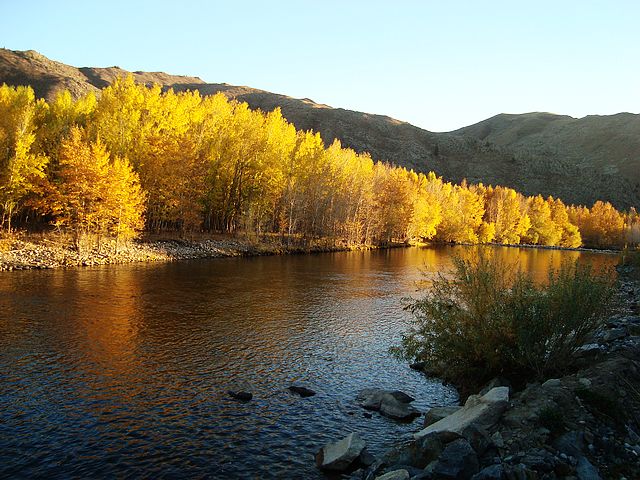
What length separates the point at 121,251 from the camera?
1886 inches

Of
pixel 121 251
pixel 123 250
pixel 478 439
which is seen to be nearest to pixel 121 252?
pixel 121 251

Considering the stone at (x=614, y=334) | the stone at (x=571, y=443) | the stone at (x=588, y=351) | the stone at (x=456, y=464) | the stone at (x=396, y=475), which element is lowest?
the stone at (x=396, y=475)

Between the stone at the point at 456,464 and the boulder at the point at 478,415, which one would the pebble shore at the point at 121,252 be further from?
the stone at the point at 456,464

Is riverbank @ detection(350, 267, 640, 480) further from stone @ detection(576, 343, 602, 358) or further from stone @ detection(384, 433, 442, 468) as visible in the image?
stone @ detection(576, 343, 602, 358)

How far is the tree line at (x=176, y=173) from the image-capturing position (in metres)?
46.5

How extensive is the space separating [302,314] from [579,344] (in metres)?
15.7

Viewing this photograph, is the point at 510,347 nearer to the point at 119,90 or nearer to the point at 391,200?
the point at 119,90

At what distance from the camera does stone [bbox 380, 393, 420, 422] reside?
14.2 metres

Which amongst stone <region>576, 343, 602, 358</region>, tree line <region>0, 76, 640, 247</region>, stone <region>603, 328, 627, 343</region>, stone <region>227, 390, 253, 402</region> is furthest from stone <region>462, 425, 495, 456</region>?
tree line <region>0, 76, 640, 247</region>

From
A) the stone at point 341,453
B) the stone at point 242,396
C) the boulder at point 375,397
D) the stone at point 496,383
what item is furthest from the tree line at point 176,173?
the stone at point 496,383

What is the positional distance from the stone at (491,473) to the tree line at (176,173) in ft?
149

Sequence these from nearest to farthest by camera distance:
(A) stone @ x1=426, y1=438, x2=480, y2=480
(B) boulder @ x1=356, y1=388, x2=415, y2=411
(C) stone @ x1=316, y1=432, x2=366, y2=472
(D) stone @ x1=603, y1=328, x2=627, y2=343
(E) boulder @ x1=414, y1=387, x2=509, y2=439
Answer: (A) stone @ x1=426, y1=438, x2=480, y2=480 → (C) stone @ x1=316, y1=432, x2=366, y2=472 → (E) boulder @ x1=414, y1=387, x2=509, y2=439 → (B) boulder @ x1=356, y1=388, x2=415, y2=411 → (D) stone @ x1=603, y1=328, x2=627, y2=343

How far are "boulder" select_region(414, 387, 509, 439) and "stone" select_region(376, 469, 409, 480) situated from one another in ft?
6.44

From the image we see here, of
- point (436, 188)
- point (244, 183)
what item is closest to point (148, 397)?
point (244, 183)
